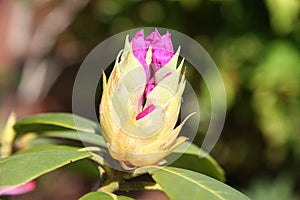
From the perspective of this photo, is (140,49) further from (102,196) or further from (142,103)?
(102,196)

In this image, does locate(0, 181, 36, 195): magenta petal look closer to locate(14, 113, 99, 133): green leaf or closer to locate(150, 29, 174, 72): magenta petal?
locate(14, 113, 99, 133): green leaf

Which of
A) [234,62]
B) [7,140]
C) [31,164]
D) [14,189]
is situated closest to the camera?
[31,164]

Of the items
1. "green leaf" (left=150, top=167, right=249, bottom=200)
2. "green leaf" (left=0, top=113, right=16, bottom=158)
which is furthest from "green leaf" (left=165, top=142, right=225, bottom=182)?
"green leaf" (left=0, top=113, right=16, bottom=158)

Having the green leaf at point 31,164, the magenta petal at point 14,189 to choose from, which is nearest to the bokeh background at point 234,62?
the magenta petal at point 14,189

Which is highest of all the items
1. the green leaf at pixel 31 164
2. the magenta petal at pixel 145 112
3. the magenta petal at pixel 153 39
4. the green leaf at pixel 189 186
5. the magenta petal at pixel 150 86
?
the magenta petal at pixel 153 39

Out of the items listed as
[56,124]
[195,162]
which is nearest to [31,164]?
[56,124]

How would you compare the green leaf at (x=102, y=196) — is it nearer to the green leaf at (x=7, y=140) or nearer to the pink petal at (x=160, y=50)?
the pink petal at (x=160, y=50)
